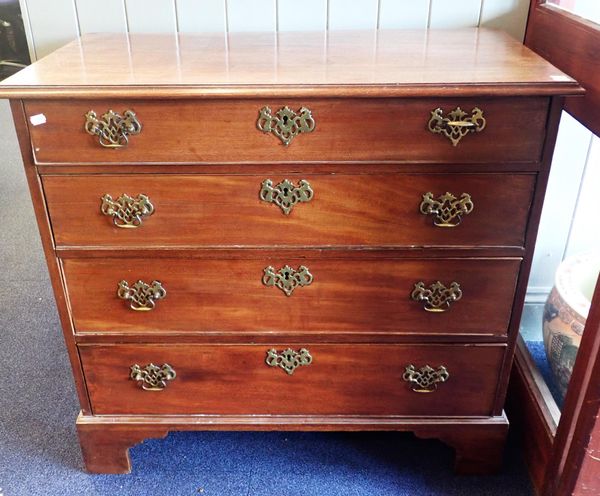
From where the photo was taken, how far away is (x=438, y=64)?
3.80 ft

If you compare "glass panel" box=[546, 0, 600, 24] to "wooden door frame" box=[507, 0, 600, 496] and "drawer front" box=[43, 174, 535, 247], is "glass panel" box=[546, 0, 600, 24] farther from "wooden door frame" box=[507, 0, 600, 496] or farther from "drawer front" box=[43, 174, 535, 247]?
"drawer front" box=[43, 174, 535, 247]

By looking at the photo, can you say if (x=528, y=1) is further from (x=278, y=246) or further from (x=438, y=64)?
(x=278, y=246)

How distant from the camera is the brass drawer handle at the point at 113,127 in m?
1.08

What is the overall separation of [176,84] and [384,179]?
0.42 m

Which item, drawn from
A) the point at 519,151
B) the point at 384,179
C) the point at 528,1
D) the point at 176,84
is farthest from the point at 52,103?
the point at 528,1

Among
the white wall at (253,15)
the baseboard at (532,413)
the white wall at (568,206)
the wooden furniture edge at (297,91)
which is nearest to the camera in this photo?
the wooden furniture edge at (297,91)

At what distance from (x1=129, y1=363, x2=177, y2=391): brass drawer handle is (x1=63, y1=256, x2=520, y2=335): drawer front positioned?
3.7 inches

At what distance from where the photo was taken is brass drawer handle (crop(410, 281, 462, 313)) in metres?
1.23

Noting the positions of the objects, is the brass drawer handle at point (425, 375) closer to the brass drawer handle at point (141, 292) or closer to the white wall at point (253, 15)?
the brass drawer handle at point (141, 292)

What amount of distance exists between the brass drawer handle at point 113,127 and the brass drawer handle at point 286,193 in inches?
10.2

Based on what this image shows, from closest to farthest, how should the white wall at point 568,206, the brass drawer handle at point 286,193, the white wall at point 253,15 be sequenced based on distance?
the brass drawer handle at point 286,193 < the white wall at point 253,15 < the white wall at point 568,206

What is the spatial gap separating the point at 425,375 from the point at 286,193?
53cm

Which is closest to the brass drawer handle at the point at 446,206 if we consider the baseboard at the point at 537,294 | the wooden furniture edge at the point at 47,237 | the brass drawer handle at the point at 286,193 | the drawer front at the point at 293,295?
the drawer front at the point at 293,295

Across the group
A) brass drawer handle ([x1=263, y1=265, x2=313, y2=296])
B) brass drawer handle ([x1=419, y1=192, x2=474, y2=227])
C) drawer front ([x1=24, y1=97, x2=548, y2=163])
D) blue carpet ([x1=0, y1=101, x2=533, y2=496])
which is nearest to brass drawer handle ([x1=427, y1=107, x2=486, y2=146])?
drawer front ([x1=24, y1=97, x2=548, y2=163])
